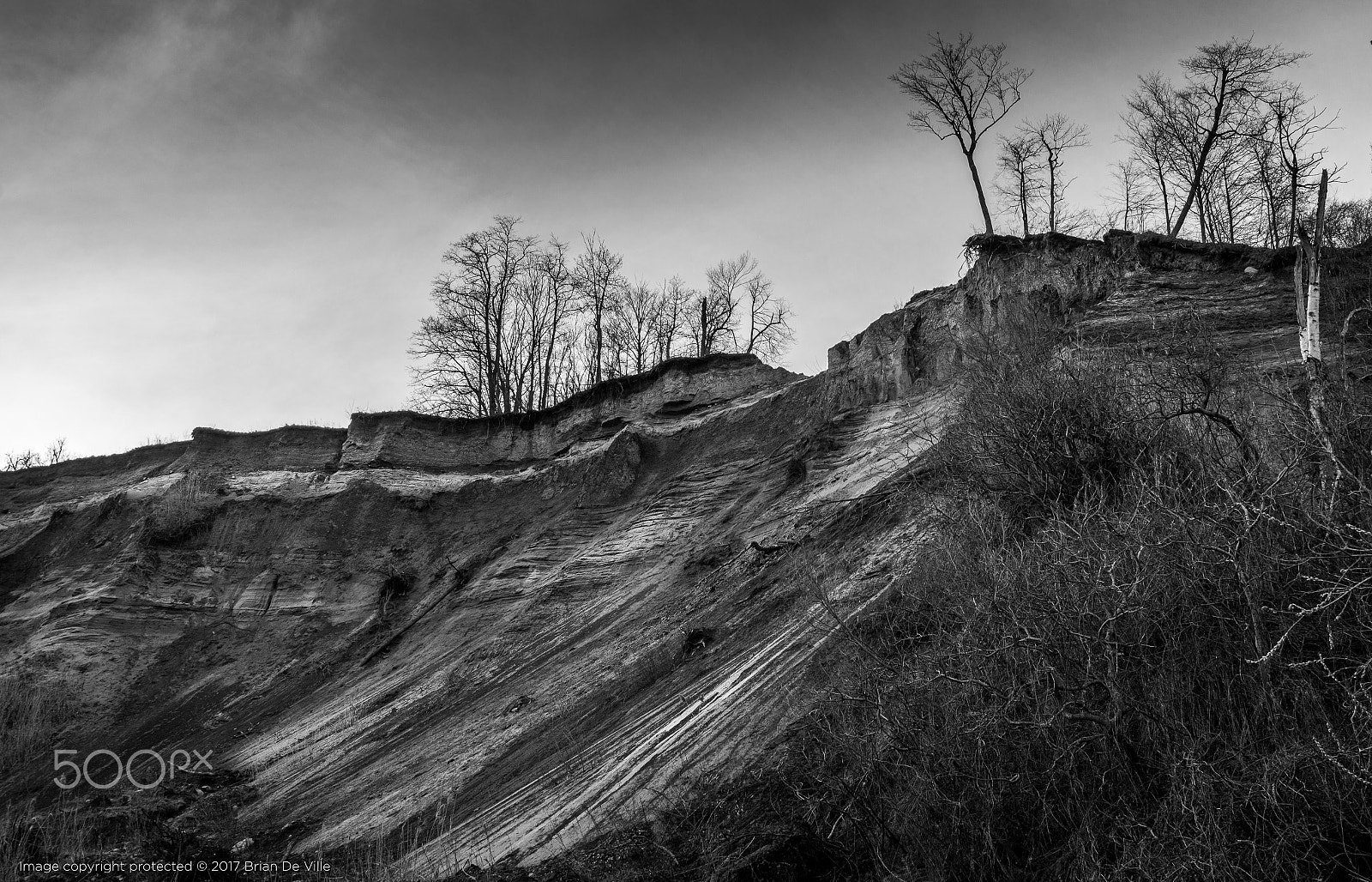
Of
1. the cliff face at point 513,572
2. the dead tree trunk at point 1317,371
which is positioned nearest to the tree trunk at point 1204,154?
the cliff face at point 513,572

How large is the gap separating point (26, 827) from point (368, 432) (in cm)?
1287

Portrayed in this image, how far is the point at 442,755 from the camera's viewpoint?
37.6 ft

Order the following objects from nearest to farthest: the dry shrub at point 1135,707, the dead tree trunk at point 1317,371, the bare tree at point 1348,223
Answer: the dry shrub at point 1135,707, the dead tree trunk at point 1317,371, the bare tree at point 1348,223

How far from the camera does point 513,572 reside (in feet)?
54.9

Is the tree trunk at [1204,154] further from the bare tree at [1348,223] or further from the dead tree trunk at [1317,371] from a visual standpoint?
the dead tree trunk at [1317,371]

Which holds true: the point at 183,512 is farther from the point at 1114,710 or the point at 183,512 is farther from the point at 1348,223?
the point at 1348,223

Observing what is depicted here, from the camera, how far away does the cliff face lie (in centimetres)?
1032

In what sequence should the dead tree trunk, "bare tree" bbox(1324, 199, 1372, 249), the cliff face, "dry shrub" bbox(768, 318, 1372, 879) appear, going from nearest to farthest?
"dry shrub" bbox(768, 318, 1372, 879) → the dead tree trunk → the cliff face → "bare tree" bbox(1324, 199, 1372, 249)

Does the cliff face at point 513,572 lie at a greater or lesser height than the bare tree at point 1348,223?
lesser

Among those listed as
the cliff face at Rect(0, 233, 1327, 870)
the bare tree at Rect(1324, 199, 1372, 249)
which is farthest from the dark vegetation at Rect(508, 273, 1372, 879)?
the bare tree at Rect(1324, 199, 1372, 249)

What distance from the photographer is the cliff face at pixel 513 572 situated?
10320mm

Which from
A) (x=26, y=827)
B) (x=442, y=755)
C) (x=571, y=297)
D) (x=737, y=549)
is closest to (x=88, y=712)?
(x=26, y=827)

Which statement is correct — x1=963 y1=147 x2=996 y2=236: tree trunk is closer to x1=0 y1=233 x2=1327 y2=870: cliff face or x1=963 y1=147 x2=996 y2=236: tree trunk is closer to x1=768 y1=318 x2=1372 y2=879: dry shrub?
x1=0 y1=233 x2=1327 y2=870: cliff face

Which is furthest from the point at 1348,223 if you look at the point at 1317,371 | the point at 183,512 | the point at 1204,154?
the point at 183,512
